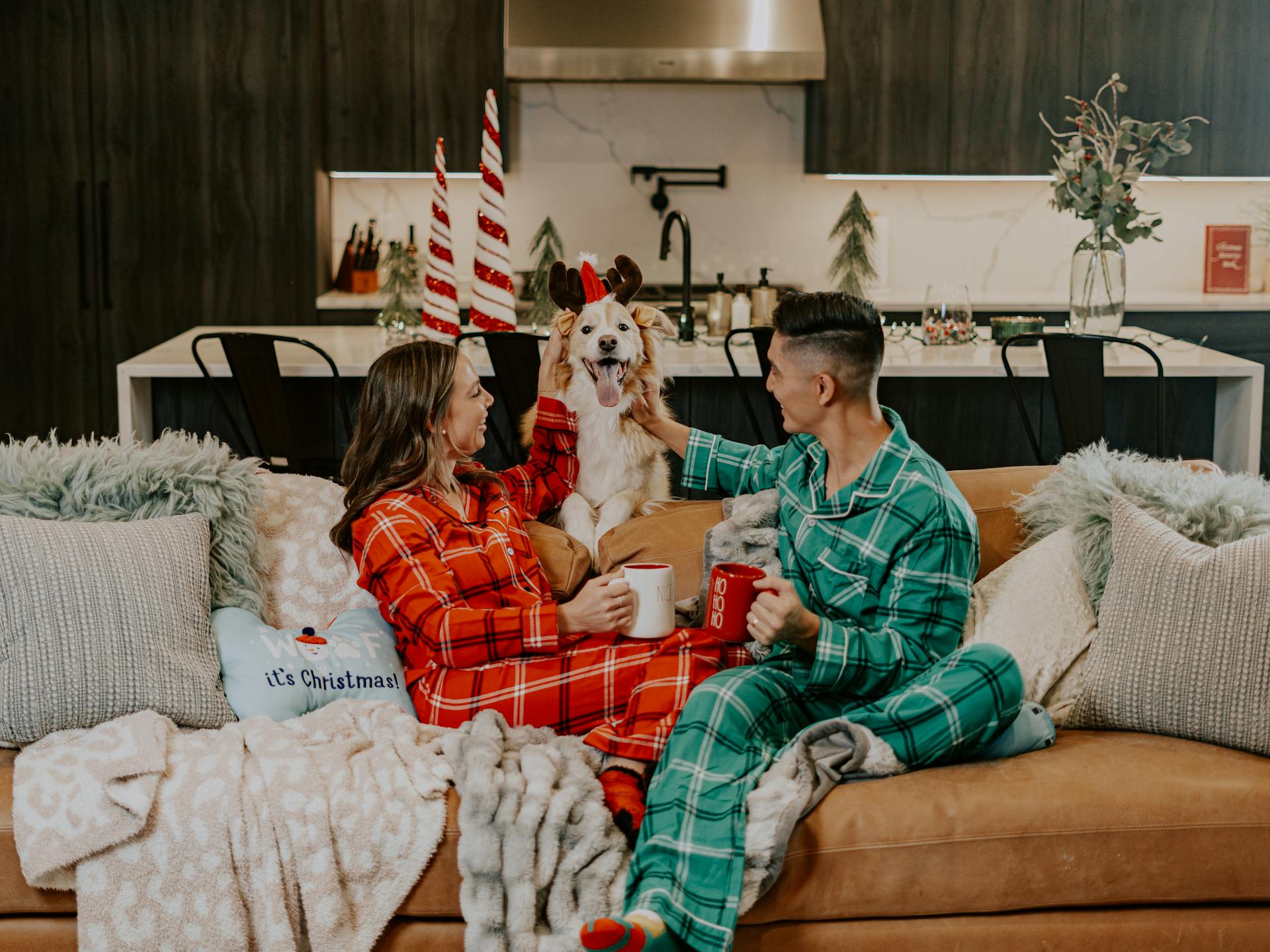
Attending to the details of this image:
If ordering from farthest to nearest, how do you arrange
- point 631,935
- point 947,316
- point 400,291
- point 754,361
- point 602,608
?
point 400,291 → point 947,316 → point 754,361 → point 602,608 → point 631,935

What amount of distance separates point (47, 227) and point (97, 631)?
12.1 feet

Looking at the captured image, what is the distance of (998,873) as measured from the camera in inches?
64.9

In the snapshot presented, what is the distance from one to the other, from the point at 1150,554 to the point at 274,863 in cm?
136

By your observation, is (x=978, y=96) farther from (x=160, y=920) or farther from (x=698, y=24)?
(x=160, y=920)

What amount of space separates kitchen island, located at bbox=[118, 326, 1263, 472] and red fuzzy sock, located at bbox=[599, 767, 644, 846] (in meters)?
1.73

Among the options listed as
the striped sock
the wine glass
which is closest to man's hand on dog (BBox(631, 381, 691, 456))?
the striped sock

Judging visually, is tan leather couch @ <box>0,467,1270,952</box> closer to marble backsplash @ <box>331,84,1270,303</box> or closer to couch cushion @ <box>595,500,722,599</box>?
couch cushion @ <box>595,500,722,599</box>

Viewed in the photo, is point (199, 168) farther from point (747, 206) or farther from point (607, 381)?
point (607, 381)


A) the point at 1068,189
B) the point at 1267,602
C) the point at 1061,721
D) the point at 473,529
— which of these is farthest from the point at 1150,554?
the point at 1068,189

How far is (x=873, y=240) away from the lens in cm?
522

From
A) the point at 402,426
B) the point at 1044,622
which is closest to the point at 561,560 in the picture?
the point at 402,426

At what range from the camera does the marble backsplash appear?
5.46 meters

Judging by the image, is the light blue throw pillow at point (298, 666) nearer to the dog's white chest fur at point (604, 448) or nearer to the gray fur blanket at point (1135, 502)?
the dog's white chest fur at point (604, 448)

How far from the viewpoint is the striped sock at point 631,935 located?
142 cm
